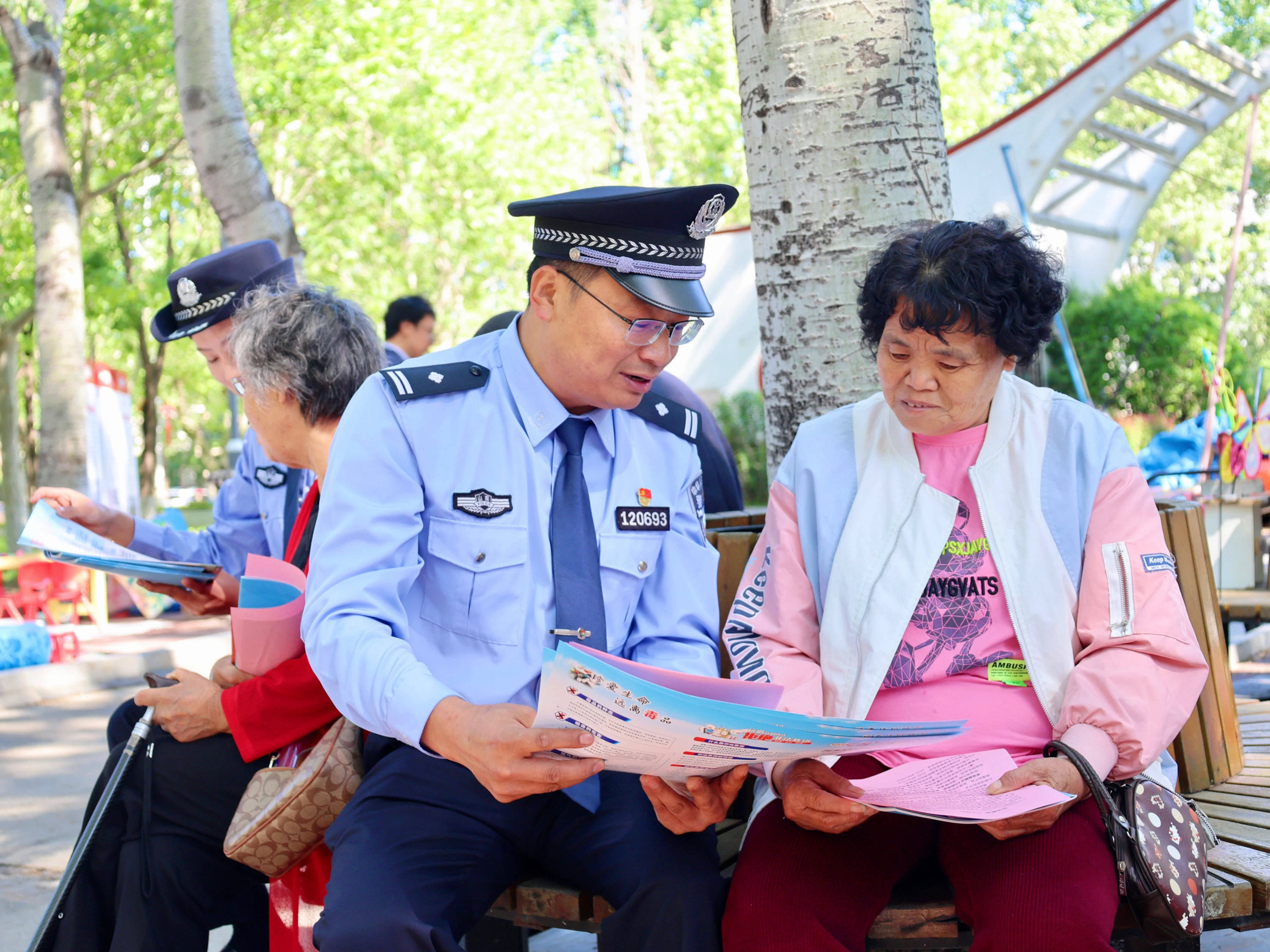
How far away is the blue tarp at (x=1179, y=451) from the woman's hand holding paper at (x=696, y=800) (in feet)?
25.4

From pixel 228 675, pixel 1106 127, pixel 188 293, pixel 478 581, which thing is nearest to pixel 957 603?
pixel 478 581

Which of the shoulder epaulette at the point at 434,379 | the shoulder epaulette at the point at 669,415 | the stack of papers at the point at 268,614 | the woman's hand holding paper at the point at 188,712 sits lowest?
the woman's hand holding paper at the point at 188,712

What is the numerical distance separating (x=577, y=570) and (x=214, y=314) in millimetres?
2082

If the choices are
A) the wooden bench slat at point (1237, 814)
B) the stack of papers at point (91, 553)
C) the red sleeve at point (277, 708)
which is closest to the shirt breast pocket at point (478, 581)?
the red sleeve at point (277, 708)

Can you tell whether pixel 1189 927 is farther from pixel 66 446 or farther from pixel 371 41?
pixel 371 41

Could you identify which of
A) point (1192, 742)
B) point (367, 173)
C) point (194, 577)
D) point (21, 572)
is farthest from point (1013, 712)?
point (367, 173)

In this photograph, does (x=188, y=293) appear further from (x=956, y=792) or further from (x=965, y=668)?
(x=956, y=792)

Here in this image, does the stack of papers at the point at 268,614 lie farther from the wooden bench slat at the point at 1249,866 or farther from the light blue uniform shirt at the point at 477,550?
the wooden bench slat at the point at 1249,866

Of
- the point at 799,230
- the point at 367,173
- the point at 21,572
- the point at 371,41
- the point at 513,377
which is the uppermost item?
the point at 371,41

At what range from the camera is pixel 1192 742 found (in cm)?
283

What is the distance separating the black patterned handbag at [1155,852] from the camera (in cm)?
206

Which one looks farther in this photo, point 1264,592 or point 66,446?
point 66,446

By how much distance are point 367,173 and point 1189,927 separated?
18161mm

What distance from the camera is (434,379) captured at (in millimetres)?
2523
